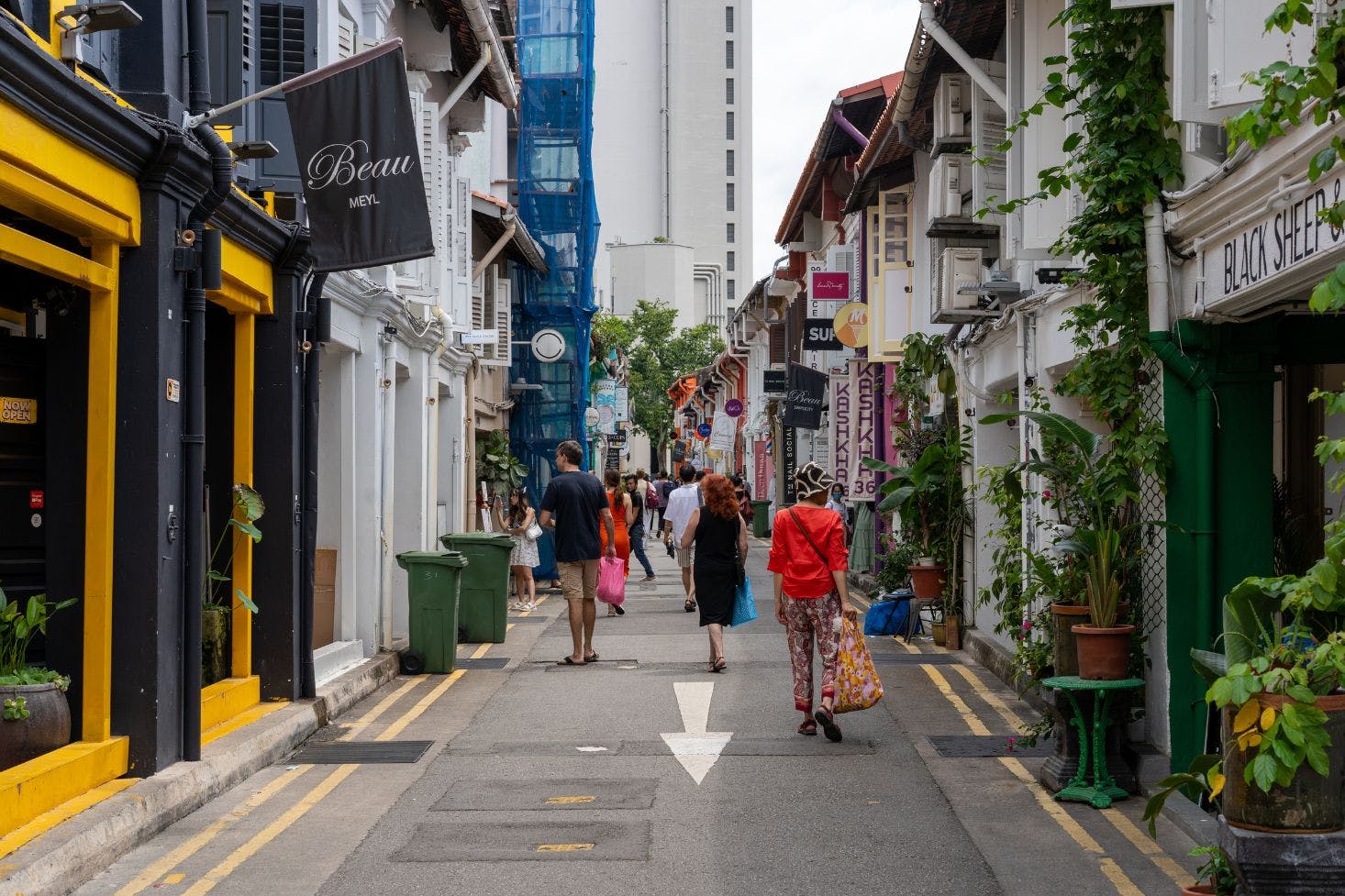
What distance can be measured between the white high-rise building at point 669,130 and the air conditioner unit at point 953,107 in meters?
72.1

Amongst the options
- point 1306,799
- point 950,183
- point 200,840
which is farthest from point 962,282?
point 1306,799

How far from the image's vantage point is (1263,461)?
8.62 metres

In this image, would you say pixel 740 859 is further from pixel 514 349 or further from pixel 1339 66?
pixel 514 349

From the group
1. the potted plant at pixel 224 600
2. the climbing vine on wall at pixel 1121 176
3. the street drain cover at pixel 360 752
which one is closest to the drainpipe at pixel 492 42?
the potted plant at pixel 224 600

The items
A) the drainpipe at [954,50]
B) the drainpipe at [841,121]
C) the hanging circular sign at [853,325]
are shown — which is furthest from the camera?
the drainpipe at [841,121]

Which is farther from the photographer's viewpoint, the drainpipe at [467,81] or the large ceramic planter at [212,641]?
the drainpipe at [467,81]

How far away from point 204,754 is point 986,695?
6.55 m

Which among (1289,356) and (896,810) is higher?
(1289,356)

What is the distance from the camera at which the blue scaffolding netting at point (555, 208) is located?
27.7m

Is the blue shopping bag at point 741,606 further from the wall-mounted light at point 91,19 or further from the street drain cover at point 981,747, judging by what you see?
the wall-mounted light at point 91,19

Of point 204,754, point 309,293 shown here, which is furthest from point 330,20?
point 204,754

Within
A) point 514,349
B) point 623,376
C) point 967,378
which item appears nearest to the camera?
point 967,378

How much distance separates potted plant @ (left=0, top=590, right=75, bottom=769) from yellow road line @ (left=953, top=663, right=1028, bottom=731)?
18.7ft

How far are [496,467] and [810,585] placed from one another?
14770 millimetres
